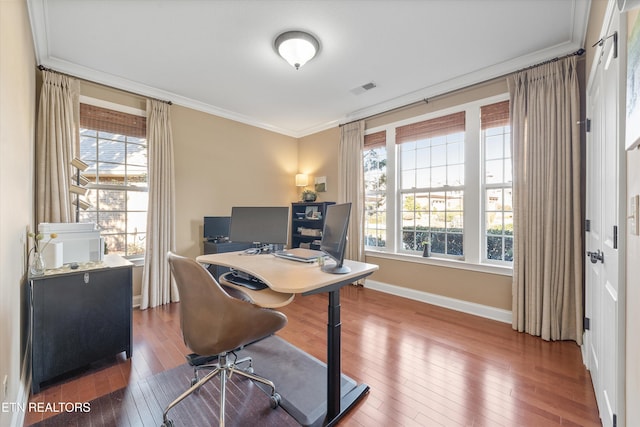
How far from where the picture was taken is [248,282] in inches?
75.2

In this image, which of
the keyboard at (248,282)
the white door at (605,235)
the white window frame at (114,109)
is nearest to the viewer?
the white door at (605,235)

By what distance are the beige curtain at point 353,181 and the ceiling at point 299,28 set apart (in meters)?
0.77

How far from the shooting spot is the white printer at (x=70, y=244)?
2021 mm

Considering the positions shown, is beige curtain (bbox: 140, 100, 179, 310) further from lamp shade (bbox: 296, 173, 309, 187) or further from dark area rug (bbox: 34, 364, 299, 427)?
lamp shade (bbox: 296, 173, 309, 187)

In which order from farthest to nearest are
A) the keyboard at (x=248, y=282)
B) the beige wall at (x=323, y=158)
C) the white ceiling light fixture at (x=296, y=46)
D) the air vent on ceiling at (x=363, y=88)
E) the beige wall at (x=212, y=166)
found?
the beige wall at (x=323, y=158) → the beige wall at (x=212, y=166) → the air vent on ceiling at (x=363, y=88) → the white ceiling light fixture at (x=296, y=46) → the keyboard at (x=248, y=282)

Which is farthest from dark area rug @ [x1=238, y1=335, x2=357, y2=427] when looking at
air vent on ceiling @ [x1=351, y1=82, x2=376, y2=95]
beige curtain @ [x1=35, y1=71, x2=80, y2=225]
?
air vent on ceiling @ [x1=351, y1=82, x2=376, y2=95]

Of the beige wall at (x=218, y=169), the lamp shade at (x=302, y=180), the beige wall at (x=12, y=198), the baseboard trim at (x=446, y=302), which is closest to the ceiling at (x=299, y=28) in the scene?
the beige wall at (x=218, y=169)

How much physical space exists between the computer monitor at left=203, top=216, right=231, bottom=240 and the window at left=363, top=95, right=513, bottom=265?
7.13 feet

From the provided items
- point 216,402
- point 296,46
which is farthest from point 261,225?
point 296,46

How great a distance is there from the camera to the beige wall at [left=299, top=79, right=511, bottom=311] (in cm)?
303

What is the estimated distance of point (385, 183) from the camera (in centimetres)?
416

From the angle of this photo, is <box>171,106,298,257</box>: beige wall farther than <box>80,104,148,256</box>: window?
Yes

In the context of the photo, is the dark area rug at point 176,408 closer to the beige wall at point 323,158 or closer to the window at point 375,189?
the window at point 375,189

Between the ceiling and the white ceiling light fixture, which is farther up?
the ceiling
